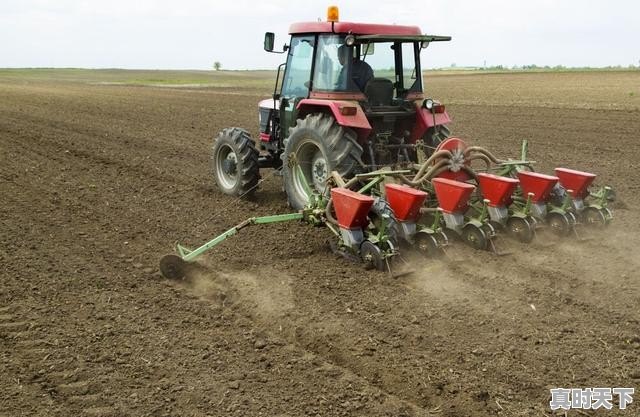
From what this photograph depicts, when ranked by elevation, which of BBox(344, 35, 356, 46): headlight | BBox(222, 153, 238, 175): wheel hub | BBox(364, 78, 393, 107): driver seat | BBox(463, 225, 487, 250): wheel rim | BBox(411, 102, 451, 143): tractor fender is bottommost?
BBox(463, 225, 487, 250): wheel rim

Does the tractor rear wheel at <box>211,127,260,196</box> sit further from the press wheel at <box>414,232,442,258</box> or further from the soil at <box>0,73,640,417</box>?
the press wheel at <box>414,232,442,258</box>

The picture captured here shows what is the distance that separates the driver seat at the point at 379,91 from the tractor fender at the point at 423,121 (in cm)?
35

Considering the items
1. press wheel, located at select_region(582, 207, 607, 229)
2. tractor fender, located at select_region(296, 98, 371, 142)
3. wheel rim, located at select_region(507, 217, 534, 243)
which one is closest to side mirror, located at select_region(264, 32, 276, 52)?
tractor fender, located at select_region(296, 98, 371, 142)

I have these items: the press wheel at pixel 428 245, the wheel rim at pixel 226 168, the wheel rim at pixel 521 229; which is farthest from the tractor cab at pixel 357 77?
the wheel rim at pixel 521 229

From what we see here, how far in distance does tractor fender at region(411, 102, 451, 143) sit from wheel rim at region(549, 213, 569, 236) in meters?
1.63

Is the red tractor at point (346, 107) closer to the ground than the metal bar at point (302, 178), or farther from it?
farther from it

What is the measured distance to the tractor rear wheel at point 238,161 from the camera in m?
7.77

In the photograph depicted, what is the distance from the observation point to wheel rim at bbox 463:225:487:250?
580 cm

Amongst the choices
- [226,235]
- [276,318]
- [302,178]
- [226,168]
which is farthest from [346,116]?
[276,318]

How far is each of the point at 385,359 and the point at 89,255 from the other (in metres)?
3.21

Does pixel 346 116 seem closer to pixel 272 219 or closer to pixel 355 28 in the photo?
pixel 355 28

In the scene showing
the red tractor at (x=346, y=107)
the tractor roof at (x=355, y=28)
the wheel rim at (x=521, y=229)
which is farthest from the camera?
the tractor roof at (x=355, y=28)

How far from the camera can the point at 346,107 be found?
638 centimetres
